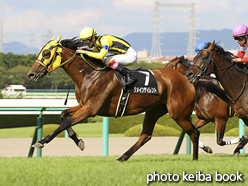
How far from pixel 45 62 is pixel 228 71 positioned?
7.86ft

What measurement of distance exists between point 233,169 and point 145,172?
3.29ft

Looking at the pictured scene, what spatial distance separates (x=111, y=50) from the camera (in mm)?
5219

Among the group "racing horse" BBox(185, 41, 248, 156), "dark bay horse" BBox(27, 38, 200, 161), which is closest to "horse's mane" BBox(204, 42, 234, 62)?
"racing horse" BBox(185, 41, 248, 156)

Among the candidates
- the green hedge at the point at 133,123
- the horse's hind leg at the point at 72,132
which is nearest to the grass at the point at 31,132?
the green hedge at the point at 133,123

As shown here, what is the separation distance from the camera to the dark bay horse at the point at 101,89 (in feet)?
16.2

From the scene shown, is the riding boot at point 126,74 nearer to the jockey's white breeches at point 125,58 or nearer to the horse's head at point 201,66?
the jockey's white breeches at point 125,58

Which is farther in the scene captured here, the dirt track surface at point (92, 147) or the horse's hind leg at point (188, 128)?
the dirt track surface at point (92, 147)

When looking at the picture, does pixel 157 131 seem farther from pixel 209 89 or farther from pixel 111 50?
pixel 111 50

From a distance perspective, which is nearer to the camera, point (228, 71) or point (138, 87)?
point (138, 87)

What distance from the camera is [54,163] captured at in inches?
185

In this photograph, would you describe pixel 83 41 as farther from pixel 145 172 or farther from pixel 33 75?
pixel 145 172

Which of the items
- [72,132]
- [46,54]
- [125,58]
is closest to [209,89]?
[125,58]

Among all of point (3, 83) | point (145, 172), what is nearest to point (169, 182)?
point (145, 172)

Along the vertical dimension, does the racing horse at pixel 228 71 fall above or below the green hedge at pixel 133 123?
above
